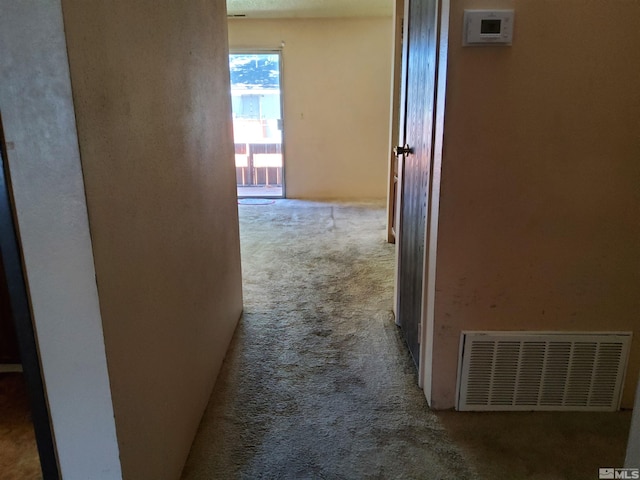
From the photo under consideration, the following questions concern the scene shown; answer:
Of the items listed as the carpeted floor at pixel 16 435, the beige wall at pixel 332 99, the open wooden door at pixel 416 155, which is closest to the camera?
the carpeted floor at pixel 16 435

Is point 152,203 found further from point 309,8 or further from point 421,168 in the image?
point 309,8

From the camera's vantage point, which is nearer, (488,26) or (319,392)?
(488,26)

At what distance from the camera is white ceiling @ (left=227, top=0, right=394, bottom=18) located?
17.3 feet

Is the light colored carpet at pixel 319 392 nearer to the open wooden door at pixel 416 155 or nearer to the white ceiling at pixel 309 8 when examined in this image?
the open wooden door at pixel 416 155

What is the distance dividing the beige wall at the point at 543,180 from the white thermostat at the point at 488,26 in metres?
0.03

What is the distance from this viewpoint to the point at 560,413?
1929 mm

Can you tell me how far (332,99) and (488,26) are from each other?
4974 mm

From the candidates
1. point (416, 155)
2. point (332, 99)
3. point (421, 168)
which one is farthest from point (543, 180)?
point (332, 99)

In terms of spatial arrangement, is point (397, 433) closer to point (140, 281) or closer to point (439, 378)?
point (439, 378)

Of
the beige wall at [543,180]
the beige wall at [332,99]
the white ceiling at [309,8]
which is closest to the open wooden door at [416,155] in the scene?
the beige wall at [543,180]

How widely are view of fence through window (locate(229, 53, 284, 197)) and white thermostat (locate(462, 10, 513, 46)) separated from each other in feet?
16.3

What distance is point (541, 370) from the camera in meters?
1.90

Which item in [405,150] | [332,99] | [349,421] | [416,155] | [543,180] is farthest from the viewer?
[332,99]

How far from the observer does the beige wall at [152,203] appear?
1.02m
